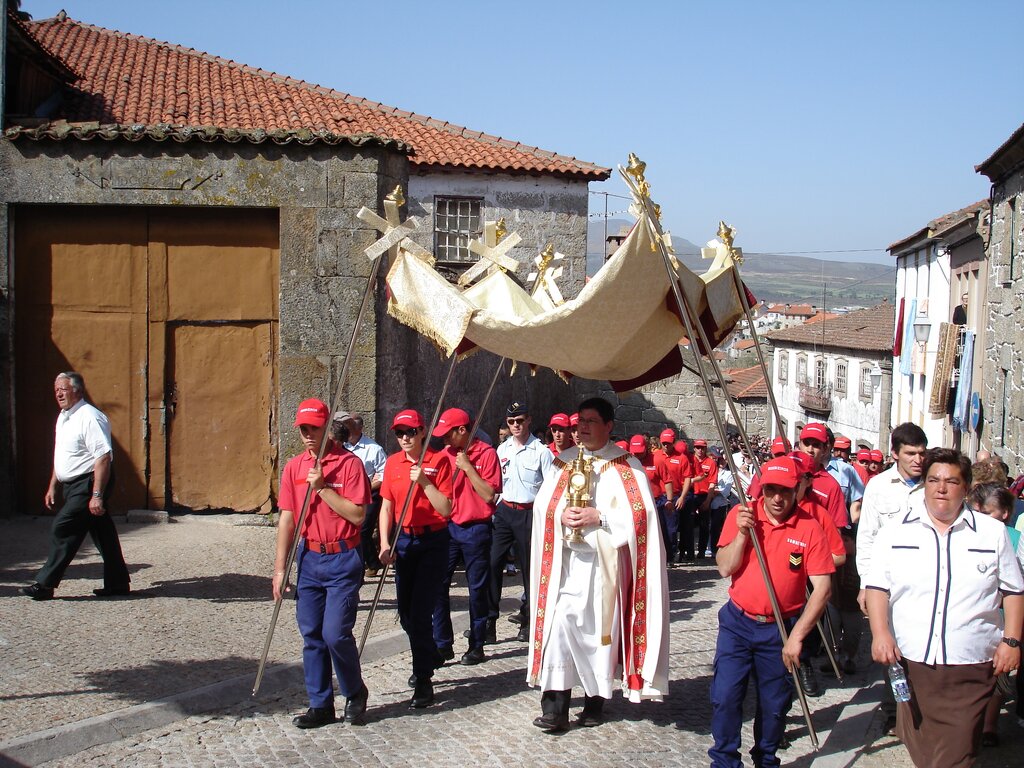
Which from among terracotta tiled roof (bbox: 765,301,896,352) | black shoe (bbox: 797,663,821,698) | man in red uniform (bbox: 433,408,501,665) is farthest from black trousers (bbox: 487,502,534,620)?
terracotta tiled roof (bbox: 765,301,896,352)

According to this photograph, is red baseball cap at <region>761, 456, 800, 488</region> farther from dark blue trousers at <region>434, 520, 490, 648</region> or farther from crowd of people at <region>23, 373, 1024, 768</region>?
dark blue trousers at <region>434, 520, 490, 648</region>

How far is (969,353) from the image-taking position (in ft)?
63.3

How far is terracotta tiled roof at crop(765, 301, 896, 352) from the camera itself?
38.2 meters

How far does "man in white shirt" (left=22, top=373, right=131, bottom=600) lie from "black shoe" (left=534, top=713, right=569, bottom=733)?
150 inches

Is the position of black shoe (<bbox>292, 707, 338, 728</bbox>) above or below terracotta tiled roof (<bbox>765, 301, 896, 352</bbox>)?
below

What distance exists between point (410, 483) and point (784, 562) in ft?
7.68

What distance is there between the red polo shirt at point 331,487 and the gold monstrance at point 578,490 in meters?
1.12

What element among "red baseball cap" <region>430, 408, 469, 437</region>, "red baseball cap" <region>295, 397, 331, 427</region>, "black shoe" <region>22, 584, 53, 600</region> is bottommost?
"black shoe" <region>22, 584, 53, 600</region>

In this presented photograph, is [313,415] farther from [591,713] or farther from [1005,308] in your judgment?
[1005,308]

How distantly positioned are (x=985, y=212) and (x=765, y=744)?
15656mm

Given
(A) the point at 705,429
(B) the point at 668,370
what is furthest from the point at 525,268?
(B) the point at 668,370

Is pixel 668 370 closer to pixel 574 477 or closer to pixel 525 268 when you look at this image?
pixel 574 477

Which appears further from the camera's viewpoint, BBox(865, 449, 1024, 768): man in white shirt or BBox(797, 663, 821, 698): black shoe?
BBox(797, 663, 821, 698): black shoe

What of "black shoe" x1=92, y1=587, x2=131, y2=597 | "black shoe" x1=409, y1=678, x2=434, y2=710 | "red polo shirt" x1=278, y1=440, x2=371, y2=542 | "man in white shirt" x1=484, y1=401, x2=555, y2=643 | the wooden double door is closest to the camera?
"red polo shirt" x1=278, y1=440, x2=371, y2=542
